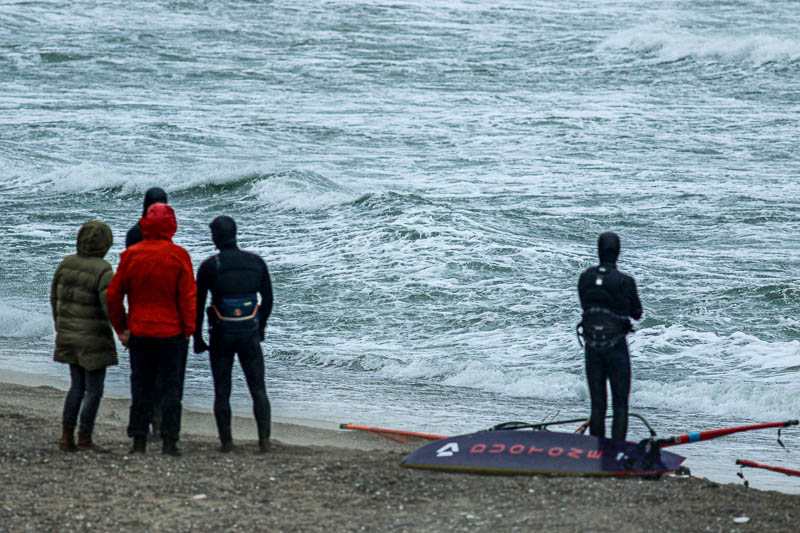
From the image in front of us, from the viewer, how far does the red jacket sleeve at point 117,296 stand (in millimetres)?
6145

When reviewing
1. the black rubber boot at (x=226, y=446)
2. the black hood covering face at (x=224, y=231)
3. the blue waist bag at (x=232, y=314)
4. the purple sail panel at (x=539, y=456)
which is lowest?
the black rubber boot at (x=226, y=446)

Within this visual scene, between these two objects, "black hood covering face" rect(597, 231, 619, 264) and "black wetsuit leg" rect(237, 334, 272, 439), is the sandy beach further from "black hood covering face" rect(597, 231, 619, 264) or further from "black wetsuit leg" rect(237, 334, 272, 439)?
"black hood covering face" rect(597, 231, 619, 264)

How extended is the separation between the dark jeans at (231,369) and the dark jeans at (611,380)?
2210 millimetres

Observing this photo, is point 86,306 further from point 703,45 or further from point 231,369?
point 703,45

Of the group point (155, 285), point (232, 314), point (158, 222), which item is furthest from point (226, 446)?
point (158, 222)

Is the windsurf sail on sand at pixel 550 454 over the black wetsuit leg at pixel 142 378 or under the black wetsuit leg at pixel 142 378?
under

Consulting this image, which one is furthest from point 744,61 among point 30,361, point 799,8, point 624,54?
point 30,361

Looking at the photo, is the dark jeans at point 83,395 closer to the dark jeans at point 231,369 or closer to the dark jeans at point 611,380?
the dark jeans at point 231,369

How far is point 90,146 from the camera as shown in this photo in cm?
2534

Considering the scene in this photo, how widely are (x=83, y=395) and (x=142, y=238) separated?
44.6 inches

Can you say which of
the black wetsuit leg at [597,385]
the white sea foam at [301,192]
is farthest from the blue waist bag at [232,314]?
the white sea foam at [301,192]

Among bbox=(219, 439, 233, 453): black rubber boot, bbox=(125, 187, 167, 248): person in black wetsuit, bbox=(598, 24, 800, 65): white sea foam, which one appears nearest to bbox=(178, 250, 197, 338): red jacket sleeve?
bbox=(125, 187, 167, 248): person in black wetsuit

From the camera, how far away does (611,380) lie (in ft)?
22.6

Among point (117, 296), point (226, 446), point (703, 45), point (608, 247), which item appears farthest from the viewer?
point (703, 45)
